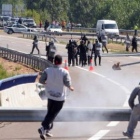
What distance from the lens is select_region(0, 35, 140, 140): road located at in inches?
489

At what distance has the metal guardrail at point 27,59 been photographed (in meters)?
30.8

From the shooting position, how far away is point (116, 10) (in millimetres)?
86750

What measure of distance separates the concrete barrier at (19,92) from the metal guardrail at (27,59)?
954 cm

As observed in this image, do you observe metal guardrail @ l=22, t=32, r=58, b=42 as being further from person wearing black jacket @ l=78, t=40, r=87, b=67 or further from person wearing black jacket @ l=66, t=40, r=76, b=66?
person wearing black jacket @ l=66, t=40, r=76, b=66

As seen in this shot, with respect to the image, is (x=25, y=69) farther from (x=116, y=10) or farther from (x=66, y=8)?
(x=66, y=8)

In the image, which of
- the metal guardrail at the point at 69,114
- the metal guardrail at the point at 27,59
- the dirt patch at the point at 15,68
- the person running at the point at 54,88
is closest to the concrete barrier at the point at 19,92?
the metal guardrail at the point at 69,114

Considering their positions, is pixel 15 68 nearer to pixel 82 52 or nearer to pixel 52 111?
pixel 82 52

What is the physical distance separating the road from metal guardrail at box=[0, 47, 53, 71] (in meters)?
1.72

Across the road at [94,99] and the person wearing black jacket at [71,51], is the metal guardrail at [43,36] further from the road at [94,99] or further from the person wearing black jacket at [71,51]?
the person wearing black jacket at [71,51]

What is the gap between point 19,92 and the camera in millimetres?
16984

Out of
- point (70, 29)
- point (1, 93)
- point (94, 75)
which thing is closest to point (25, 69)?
point (94, 75)

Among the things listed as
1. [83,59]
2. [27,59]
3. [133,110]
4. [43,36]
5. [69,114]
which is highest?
[133,110]

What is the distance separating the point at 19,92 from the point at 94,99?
4.45 metres

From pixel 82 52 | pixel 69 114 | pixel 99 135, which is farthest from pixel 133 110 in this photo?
pixel 82 52
